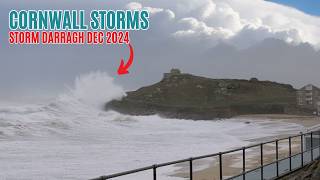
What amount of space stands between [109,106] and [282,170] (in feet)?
463

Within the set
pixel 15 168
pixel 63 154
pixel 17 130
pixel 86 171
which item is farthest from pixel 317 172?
pixel 17 130

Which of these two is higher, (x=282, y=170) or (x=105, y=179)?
(x=105, y=179)

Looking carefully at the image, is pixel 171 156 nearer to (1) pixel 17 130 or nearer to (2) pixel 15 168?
(2) pixel 15 168

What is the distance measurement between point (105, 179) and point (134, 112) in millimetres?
157976

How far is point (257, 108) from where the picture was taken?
542ft

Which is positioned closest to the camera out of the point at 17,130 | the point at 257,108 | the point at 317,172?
the point at 317,172

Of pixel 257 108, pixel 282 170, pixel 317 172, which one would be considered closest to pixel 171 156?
pixel 282 170

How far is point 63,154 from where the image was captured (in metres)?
33.8

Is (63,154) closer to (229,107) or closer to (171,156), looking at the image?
(171,156)

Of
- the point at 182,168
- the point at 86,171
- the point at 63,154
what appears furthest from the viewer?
the point at 63,154

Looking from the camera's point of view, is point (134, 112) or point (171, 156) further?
point (134, 112)

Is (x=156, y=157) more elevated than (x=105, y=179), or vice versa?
(x=105, y=179)

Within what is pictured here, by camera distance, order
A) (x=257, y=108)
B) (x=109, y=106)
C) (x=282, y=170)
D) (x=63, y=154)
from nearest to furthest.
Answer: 1. (x=282, y=170)
2. (x=63, y=154)
3. (x=109, y=106)
4. (x=257, y=108)

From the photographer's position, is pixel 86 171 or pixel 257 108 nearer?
pixel 86 171
